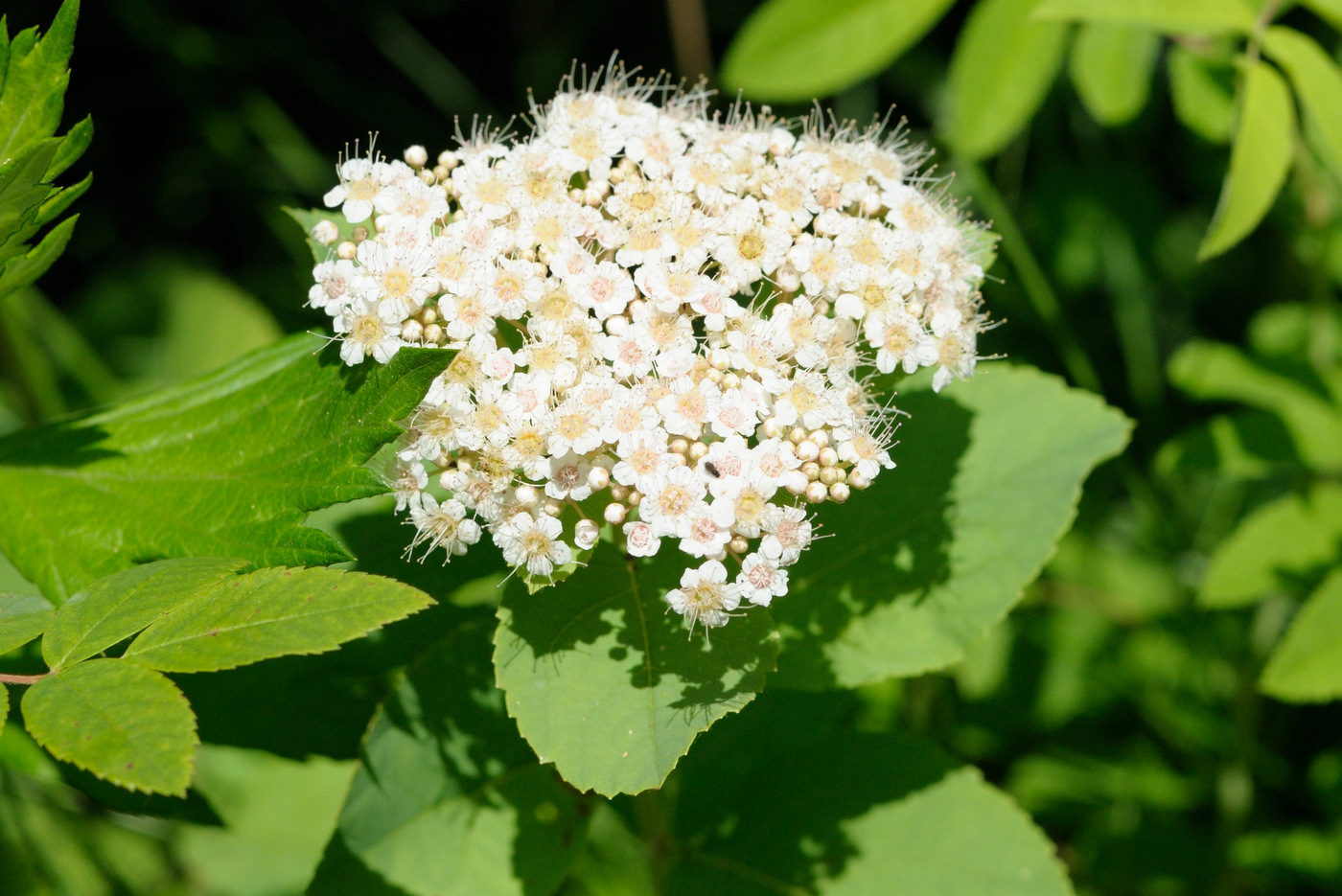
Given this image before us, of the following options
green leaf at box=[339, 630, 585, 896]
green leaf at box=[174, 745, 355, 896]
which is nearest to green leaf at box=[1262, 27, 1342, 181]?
green leaf at box=[339, 630, 585, 896]

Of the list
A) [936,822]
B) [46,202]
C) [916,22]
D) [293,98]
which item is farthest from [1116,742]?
[293,98]

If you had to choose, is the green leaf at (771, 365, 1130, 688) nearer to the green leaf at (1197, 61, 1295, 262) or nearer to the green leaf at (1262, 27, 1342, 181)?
the green leaf at (1197, 61, 1295, 262)

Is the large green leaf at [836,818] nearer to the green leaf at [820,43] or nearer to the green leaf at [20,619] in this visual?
the green leaf at [20,619]

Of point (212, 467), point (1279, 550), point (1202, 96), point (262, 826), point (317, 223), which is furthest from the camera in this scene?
point (262, 826)

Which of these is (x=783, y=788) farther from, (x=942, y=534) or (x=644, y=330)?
(x=644, y=330)

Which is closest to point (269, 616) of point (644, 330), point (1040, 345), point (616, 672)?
point (616, 672)

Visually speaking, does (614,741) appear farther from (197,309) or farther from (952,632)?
(197,309)
